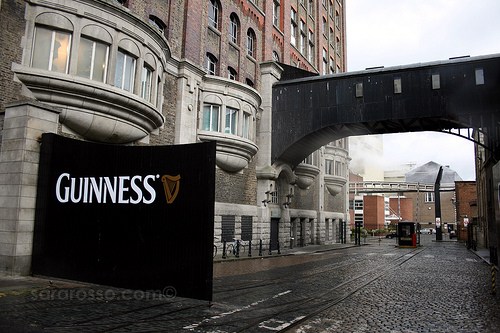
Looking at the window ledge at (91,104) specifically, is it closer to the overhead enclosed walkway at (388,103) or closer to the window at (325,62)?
the overhead enclosed walkway at (388,103)

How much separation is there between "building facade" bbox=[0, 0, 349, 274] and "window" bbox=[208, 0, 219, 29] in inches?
4.7

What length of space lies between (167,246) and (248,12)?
2312cm

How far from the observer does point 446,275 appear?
1606 centimetres

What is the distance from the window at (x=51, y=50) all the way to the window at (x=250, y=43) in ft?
55.0

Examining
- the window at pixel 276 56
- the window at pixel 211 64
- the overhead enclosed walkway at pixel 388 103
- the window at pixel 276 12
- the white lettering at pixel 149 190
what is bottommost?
the white lettering at pixel 149 190

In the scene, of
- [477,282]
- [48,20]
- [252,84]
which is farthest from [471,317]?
[252,84]

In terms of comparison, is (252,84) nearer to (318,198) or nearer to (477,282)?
(318,198)

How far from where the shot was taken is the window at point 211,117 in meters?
23.0

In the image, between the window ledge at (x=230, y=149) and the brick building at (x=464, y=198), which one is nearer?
the window ledge at (x=230, y=149)

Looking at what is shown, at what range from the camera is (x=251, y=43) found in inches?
1152

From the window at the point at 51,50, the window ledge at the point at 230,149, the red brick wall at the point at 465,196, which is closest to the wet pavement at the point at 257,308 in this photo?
the window at the point at 51,50

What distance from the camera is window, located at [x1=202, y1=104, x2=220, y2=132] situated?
23.0 m

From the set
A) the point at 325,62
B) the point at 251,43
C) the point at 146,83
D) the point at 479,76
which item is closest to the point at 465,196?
the point at 325,62

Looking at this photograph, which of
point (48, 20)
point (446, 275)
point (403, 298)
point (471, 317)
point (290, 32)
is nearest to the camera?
point (471, 317)
